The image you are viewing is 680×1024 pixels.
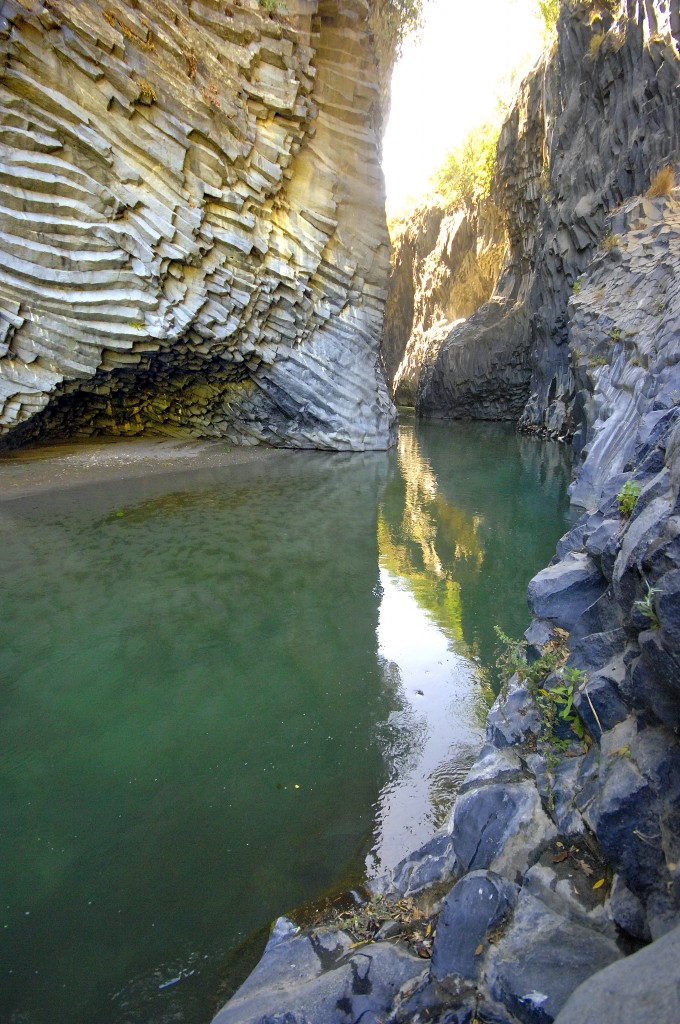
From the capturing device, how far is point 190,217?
12844mm

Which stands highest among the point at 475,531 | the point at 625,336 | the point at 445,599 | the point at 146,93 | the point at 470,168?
the point at 470,168

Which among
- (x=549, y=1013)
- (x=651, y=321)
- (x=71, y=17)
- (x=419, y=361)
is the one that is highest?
(x=71, y=17)

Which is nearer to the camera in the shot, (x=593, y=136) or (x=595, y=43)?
(x=595, y=43)

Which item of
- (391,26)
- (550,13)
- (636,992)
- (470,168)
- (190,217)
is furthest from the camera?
(470,168)

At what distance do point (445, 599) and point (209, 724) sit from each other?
129 inches

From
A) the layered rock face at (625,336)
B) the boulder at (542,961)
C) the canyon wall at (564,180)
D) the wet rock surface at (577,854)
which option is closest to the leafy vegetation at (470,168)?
the canyon wall at (564,180)

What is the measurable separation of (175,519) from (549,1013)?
8.94 metres

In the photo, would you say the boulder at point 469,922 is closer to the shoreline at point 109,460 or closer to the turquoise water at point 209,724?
the turquoise water at point 209,724

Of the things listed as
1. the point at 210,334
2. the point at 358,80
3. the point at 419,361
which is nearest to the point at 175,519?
the point at 210,334

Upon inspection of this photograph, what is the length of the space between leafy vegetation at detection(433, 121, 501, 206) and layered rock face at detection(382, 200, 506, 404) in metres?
0.63

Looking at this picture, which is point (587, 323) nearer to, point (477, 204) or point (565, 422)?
point (565, 422)

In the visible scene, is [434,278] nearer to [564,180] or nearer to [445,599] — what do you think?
[564,180]

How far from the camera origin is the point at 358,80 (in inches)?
585

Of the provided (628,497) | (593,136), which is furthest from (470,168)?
(628,497)
